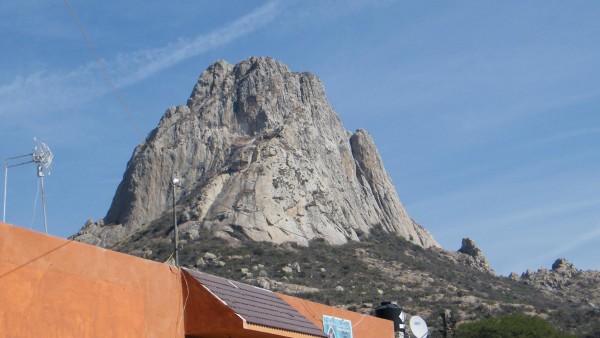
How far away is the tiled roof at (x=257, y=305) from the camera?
15.6 meters

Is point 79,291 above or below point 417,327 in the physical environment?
below

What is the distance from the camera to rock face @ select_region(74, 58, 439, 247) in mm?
82625

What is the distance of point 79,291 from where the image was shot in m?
13.0

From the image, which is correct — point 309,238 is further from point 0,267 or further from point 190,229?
point 0,267

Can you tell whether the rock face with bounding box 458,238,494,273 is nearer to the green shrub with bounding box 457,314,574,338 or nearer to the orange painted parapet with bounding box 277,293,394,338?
the green shrub with bounding box 457,314,574,338

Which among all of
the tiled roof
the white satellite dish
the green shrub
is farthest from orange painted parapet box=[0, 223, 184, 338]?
the green shrub

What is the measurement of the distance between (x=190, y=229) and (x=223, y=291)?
205 feet

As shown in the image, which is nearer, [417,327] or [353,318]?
[353,318]

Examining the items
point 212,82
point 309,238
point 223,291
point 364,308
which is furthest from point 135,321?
point 212,82

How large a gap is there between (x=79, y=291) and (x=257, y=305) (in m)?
4.38

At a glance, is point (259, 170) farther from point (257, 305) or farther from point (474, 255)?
point (257, 305)

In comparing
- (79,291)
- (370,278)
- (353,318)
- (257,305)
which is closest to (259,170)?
(370,278)

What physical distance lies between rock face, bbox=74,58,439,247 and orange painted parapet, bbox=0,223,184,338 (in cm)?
6266

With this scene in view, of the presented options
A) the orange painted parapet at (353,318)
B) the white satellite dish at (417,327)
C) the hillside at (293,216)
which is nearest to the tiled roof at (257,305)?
the orange painted parapet at (353,318)
